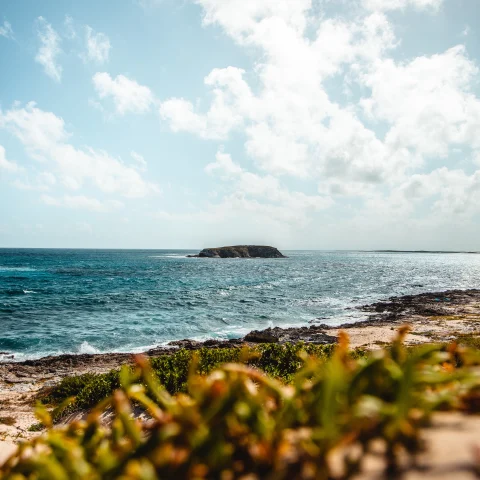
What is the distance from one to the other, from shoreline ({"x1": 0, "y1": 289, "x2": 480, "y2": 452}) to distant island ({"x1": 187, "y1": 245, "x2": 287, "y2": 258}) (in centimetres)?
13872

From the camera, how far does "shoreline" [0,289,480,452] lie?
14.2 m

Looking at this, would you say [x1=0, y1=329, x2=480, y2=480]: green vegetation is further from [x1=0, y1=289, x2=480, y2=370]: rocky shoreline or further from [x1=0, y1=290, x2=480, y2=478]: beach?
[x1=0, y1=289, x2=480, y2=370]: rocky shoreline

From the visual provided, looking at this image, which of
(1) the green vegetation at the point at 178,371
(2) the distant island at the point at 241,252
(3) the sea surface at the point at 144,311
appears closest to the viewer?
(1) the green vegetation at the point at 178,371

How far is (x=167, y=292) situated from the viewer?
170ft

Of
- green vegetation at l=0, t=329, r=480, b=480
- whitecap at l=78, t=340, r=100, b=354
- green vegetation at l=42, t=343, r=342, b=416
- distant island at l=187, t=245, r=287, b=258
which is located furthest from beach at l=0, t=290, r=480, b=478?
distant island at l=187, t=245, r=287, b=258

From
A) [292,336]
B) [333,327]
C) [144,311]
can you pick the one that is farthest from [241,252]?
[292,336]

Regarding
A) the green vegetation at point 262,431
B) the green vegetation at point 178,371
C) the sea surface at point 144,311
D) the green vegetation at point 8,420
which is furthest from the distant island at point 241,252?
the green vegetation at point 262,431

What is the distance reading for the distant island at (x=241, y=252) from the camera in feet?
593

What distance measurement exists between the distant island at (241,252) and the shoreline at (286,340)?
455 ft

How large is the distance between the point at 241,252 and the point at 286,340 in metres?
156

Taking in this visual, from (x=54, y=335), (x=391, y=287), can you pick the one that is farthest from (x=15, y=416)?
(x=391, y=287)

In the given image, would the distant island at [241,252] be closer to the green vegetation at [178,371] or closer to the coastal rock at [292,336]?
the coastal rock at [292,336]

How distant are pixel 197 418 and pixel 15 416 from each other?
49.4 feet

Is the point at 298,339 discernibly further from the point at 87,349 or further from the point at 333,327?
the point at 87,349
